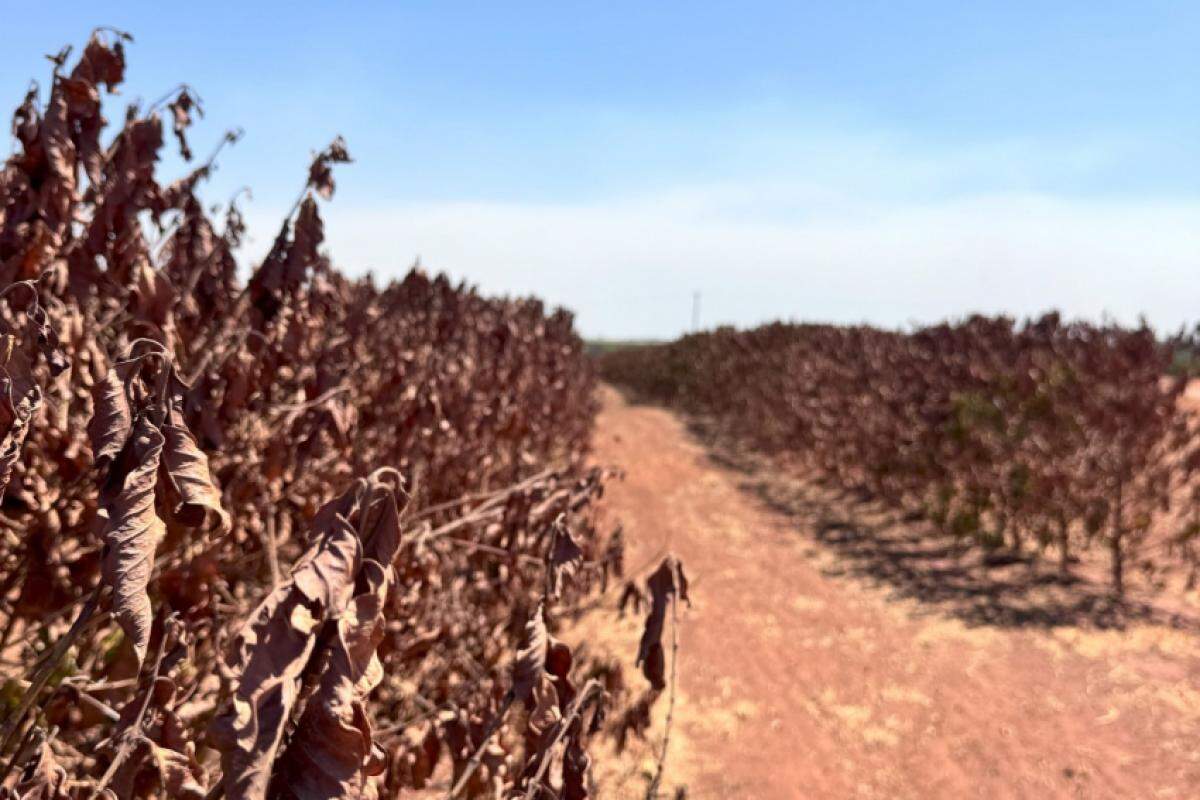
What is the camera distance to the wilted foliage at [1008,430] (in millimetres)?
7180

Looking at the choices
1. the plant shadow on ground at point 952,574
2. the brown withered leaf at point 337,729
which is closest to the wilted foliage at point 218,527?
the brown withered leaf at point 337,729

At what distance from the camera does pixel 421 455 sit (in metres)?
4.05

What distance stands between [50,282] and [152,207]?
0.44m

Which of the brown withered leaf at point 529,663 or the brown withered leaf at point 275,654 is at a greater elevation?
the brown withered leaf at point 275,654

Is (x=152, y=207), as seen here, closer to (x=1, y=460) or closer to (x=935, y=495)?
(x=1, y=460)

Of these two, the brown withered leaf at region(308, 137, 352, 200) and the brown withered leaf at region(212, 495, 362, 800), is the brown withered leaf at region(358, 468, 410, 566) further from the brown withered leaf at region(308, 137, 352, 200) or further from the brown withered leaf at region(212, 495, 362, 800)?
the brown withered leaf at region(308, 137, 352, 200)

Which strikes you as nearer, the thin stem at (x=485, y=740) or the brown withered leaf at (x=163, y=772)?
the brown withered leaf at (x=163, y=772)

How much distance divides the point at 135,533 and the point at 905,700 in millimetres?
5261

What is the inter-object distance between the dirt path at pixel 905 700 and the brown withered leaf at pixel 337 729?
11.6 ft

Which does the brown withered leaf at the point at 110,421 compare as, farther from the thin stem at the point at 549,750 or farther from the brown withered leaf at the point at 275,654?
the thin stem at the point at 549,750

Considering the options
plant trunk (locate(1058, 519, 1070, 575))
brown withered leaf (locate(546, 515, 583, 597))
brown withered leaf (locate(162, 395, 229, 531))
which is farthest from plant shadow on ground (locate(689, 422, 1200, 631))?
brown withered leaf (locate(162, 395, 229, 531))

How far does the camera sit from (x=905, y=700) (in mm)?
5297

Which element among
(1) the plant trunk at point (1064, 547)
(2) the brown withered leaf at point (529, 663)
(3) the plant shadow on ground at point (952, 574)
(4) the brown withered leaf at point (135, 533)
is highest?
(4) the brown withered leaf at point (135, 533)

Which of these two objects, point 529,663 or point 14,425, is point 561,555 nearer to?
point 529,663
